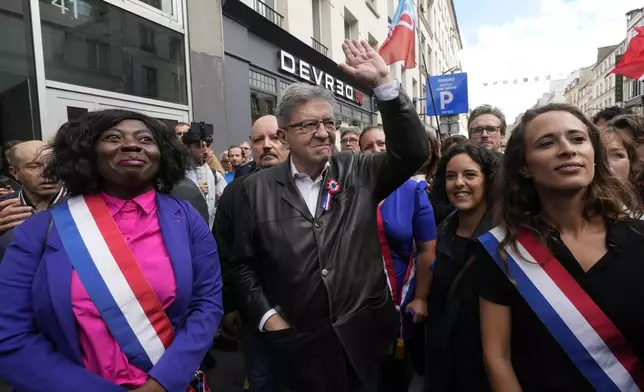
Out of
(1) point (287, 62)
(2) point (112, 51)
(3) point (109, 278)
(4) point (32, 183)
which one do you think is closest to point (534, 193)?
(3) point (109, 278)

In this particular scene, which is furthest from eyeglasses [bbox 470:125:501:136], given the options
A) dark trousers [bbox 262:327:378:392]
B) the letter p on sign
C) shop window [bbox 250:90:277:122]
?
the letter p on sign

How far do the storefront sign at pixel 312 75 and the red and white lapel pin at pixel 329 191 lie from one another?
8806 mm

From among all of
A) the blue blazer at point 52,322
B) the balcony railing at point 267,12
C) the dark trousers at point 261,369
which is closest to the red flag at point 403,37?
the balcony railing at point 267,12

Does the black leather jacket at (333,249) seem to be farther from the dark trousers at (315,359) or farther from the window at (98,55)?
the window at (98,55)

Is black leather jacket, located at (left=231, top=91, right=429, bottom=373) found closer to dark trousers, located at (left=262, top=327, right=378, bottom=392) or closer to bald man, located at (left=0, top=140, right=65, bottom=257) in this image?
dark trousers, located at (left=262, top=327, right=378, bottom=392)

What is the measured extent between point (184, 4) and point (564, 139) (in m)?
7.69

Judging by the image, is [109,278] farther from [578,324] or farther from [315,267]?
[578,324]

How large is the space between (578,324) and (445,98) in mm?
13871

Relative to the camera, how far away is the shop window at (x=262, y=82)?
Result: 30.1 feet

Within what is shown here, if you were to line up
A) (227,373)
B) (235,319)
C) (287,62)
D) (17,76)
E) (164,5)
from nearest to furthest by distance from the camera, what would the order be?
1. (235,319)
2. (227,373)
3. (17,76)
4. (164,5)
5. (287,62)

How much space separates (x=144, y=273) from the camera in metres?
1.51

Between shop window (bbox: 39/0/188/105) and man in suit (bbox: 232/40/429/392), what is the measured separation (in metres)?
5.04

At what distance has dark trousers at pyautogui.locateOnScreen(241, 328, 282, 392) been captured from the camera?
2.16 meters

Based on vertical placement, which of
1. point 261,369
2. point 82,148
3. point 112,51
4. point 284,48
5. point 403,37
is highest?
point 284,48
